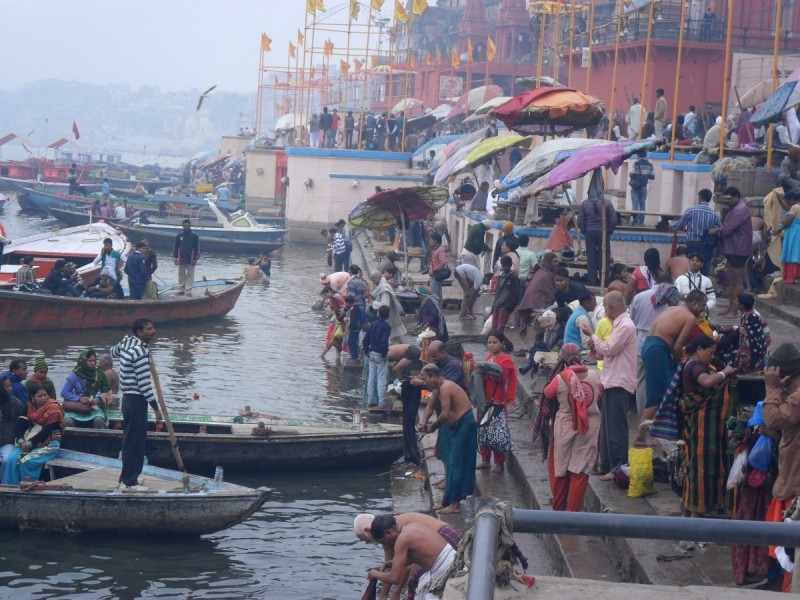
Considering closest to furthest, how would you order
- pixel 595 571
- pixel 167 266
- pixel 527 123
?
pixel 595 571, pixel 527 123, pixel 167 266

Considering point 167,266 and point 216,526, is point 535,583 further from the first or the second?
point 167,266

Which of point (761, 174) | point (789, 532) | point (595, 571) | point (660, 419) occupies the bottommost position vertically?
point (595, 571)

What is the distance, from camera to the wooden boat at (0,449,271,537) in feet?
33.4

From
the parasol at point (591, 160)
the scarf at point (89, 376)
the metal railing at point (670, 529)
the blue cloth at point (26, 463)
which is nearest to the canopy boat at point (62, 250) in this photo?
the scarf at point (89, 376)

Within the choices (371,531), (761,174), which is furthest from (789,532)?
(761,174)

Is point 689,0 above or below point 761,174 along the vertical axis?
above

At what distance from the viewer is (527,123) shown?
1972 centimetres

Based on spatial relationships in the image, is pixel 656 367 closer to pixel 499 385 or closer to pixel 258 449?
pixel 499 385

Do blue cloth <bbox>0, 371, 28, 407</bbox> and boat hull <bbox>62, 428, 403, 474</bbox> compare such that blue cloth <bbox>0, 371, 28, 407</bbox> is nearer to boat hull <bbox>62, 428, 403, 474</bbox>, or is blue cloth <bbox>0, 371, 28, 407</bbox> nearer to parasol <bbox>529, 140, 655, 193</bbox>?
boat hull <bbox>62, 428, 403, 474</bbox>

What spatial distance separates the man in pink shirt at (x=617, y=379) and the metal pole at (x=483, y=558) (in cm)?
594

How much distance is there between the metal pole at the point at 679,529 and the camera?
129 inches

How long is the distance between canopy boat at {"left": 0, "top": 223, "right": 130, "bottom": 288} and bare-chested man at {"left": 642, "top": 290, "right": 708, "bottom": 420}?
17137 millimetres

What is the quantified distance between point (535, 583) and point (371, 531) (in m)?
3.23

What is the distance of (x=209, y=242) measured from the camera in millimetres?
38375
